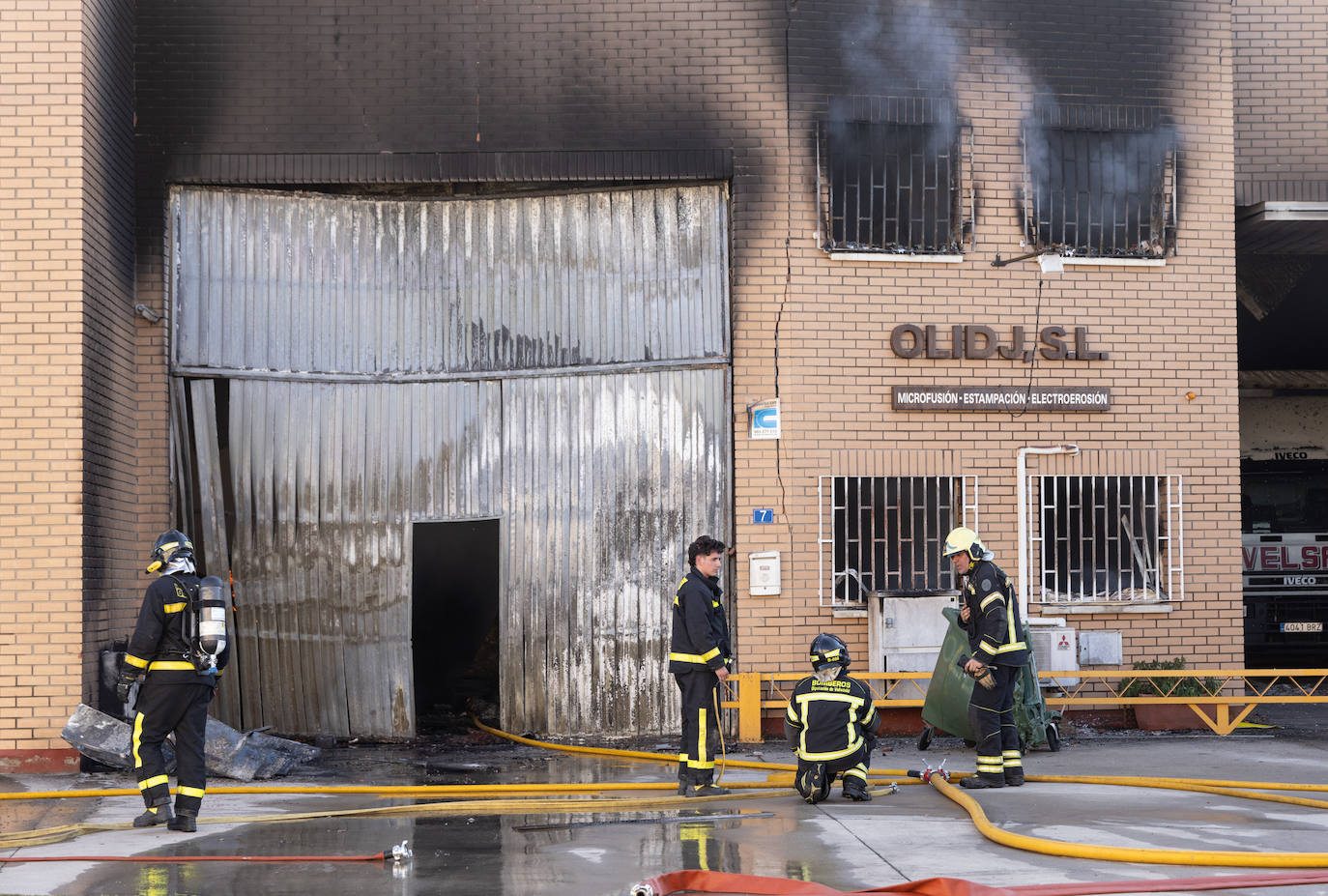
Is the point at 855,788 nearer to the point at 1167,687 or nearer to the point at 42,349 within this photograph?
the point at 1167,687

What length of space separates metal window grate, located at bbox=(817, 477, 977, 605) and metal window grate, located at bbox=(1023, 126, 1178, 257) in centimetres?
254

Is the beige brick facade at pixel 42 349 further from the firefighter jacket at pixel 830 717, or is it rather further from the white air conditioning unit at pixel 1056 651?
the white air conditioning unit at pixel 1056 651

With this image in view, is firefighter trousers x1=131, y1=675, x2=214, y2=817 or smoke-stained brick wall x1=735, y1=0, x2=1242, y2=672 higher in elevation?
smoke-stained brick wall x1=735, y1=0, x2=1242, y2=672

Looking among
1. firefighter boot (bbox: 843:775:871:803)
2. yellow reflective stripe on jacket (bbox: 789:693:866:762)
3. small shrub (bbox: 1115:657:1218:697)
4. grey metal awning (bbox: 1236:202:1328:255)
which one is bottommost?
firefighter boot (bbox: 843:775:871:803)

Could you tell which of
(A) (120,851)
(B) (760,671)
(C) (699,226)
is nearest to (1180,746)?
(B) (760,671)

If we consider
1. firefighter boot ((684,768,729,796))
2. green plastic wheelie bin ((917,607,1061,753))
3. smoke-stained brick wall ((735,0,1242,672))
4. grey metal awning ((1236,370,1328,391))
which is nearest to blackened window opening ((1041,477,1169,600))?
smoke-stained brick wall ((735,0,1242,672))

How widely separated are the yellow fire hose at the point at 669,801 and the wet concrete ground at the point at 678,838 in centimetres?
7

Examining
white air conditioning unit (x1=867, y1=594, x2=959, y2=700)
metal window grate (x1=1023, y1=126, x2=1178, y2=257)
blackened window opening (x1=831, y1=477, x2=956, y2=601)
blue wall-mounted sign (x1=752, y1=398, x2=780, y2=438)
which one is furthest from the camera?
metal window grate (x1=1023, y1=126, x2=1178, y2=257)

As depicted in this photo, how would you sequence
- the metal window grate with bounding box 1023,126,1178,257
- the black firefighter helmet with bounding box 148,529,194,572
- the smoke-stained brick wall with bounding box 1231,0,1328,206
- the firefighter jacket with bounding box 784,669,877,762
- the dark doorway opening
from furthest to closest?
the dark doorway opening < the smoke-stained brick wall with bounding box 1231,0,1328,206 < the metal window grate with bounding box 1023,126,1178,257 < the firefighter jacket with bounding box 784,669,877,762 < the black firefighter helmet with bounding box 148,529,194,572

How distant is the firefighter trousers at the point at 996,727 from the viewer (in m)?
8.87

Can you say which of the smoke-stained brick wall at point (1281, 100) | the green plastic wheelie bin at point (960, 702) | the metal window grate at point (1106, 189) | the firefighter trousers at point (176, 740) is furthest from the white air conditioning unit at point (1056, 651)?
the firefighter trousers at point (176, 740)

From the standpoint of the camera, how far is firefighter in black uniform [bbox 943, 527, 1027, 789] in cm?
889

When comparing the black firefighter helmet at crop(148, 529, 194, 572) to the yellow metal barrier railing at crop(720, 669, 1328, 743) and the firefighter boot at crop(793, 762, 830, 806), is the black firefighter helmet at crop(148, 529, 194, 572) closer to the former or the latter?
the firefighter boot at crop(793, 762, 830, 806)

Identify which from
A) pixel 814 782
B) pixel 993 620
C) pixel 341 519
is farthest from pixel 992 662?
pixel 341 519
